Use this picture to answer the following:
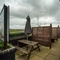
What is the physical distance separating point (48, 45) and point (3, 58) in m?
3.95

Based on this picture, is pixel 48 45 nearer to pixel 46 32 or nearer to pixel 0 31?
pixel 46 32

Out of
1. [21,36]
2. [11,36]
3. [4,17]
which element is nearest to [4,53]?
[4,17]

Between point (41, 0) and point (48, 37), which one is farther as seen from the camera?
point (41, 0)

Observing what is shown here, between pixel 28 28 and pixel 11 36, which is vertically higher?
pixel 28 28

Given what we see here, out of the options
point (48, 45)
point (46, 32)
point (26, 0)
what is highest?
point (26, 0)

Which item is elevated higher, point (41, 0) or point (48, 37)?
point (41, 0)

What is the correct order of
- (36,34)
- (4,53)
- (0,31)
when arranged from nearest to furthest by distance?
(4,53) → (0,31) → (36,34)

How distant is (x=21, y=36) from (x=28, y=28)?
3.54ft

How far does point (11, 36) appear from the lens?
3977 millimetres

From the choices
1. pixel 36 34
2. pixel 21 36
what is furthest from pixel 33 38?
pixel 21 36

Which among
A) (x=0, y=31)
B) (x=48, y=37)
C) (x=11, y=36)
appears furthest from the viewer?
(x=48, y=37)

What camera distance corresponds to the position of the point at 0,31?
66.9 inches

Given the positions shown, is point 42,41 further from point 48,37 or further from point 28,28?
point 28,28

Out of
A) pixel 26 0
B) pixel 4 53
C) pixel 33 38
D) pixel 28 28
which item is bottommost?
pixel 33 38
